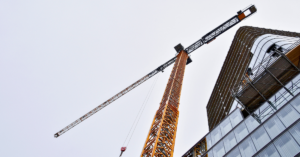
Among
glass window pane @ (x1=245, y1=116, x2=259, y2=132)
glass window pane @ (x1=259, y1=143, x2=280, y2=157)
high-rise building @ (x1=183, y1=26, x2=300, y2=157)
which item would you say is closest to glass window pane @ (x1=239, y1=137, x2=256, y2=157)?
high-rise building @ (x1=183, y1=26, x2=300, y2=157)

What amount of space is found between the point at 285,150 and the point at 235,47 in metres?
33.4

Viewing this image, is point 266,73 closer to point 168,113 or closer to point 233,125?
point 233,125

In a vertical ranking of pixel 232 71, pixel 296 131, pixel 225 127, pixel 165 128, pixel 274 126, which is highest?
pixel 232 71

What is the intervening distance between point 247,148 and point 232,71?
27316mm

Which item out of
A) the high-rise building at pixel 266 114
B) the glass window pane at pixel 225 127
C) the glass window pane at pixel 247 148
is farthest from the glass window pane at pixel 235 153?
the glass window pane at pixel 225 127

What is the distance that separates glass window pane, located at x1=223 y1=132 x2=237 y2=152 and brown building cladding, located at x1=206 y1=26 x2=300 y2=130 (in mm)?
14478

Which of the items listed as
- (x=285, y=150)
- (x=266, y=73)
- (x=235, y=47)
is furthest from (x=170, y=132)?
(x=235, y=47)

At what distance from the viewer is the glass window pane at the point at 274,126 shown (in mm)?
16558

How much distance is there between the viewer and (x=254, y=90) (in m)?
Answer: 22.2

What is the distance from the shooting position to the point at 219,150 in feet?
71.2

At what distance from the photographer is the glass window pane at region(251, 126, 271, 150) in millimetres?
16986

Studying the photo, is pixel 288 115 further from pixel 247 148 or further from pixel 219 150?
pixel 219 150

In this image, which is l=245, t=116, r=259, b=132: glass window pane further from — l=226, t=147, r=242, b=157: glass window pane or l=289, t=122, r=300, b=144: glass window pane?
l=289, t=122, r=300, b=144: glass window pane

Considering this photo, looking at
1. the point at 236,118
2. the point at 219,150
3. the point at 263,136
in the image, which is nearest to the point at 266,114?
the point at 263,136
